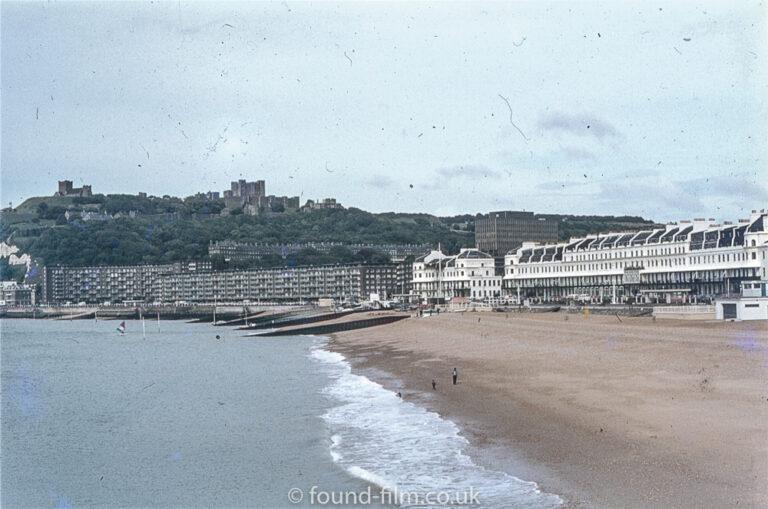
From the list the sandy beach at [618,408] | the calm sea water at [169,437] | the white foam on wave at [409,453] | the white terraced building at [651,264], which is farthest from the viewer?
the white terraced building at [651,264]

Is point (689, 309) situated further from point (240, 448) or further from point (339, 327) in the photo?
point (240, 448)

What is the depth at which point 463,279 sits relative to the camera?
5610 inches

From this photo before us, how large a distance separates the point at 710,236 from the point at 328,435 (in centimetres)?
8075

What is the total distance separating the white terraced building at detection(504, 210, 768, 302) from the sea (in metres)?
57.7

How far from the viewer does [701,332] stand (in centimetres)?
4447

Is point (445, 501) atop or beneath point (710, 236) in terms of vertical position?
beneath

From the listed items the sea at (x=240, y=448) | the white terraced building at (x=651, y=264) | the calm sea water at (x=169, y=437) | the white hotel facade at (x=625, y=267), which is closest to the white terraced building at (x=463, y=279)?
the white hotel facade at (x=625, y=267)

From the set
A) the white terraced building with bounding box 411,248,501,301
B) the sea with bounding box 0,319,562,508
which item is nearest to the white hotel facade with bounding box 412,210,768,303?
the white terraced building with bounding box 411,248,501,301

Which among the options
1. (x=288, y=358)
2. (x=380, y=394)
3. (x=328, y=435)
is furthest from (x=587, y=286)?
(x=328, y=435)

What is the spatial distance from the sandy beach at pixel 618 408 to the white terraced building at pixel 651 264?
1652 inches

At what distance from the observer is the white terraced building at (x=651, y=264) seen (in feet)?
291

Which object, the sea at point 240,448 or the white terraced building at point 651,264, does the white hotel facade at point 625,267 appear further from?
the sea at point 240,448

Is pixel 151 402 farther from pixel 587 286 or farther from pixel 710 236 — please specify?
pixel 587 286

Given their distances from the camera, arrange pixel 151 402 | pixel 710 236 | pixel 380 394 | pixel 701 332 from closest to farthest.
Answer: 1. pixel 380 394
2. pixel 151 402
3. pixel 701 332
4. pixel 710 236
